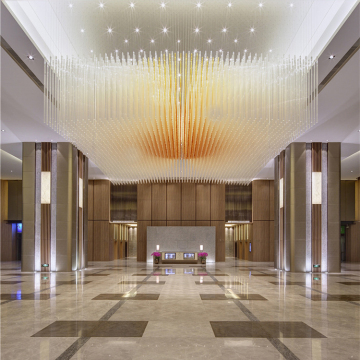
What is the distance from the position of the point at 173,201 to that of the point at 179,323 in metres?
19.2

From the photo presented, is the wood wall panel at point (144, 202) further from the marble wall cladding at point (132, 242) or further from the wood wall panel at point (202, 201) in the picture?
the marble wall cladding at point (132, 242)

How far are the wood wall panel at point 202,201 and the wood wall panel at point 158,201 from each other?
205 cm

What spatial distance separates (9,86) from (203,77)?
5.14 m

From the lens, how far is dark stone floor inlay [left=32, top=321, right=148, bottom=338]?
5316 millimetres

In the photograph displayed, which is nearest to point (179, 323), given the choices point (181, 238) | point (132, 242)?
point (181, 238)

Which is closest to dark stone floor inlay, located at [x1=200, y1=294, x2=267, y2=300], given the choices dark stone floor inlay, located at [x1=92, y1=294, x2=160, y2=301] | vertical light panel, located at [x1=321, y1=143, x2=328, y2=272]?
dark stone floor inlay, located at [x1=92, y1=294, x2=160, y2=301]

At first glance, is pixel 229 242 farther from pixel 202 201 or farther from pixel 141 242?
pixel 141 242

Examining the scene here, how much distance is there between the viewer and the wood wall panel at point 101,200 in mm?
26234

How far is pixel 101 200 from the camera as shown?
26406 mm

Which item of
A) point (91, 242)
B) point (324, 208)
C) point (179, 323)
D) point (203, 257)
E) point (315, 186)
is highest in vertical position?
point (315, 186)

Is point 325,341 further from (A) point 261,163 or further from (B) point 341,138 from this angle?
(B) point 341,138

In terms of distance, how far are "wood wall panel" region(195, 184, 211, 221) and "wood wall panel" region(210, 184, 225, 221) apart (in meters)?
0.20

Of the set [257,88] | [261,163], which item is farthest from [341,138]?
[257,88]

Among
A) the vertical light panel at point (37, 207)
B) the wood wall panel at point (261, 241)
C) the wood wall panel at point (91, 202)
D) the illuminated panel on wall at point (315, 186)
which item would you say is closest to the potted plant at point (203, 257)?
the wood wall panel at point (261, 241)
